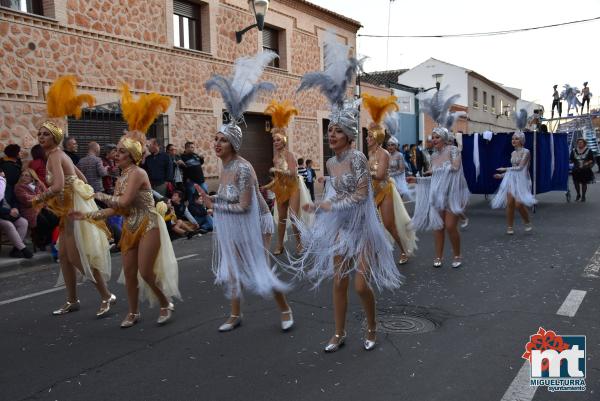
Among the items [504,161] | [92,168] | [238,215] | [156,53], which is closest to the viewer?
[238,215]

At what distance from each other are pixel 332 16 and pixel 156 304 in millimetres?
17128

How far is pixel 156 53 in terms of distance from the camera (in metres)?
13.4

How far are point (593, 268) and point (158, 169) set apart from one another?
25.3 feet

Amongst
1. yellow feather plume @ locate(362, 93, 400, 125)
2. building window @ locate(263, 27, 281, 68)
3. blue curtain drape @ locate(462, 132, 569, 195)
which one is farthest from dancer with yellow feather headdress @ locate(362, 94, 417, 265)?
building window @ locate(263, 27, 281, 68)

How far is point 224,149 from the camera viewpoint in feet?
15.0

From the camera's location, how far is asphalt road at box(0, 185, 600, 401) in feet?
11.6

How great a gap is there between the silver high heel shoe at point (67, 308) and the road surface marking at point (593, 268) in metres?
5.79

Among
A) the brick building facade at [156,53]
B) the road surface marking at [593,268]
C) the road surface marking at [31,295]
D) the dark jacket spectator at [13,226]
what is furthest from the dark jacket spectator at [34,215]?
the road surface marking at [593,268]

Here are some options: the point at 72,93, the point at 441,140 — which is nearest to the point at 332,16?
the point at 441,140

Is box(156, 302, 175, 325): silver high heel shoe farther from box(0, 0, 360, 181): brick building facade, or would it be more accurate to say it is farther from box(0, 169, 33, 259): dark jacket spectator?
box(0, 0, 360, 181): brick building facade

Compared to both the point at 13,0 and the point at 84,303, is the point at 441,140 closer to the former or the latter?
the point at 84,303

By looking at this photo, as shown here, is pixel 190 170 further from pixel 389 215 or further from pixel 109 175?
pixel 389 215

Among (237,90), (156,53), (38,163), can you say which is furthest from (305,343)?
(156,53)

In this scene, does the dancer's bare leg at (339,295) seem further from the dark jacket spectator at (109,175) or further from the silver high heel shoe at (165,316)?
the dark jacket spectator at (109,175)
